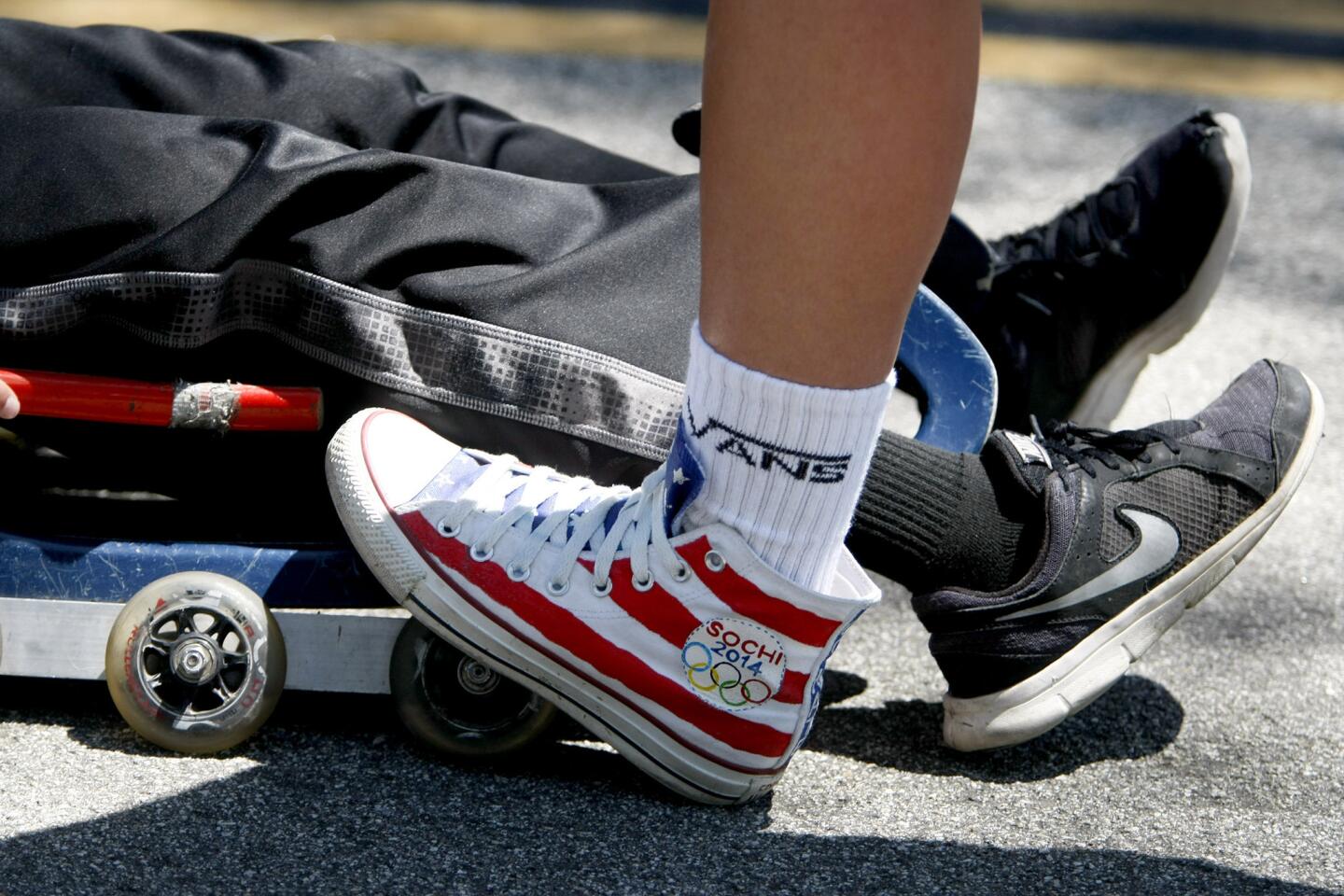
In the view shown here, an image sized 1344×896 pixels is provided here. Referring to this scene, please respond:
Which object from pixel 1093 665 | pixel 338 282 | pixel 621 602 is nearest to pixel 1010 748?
pixel 1093 665

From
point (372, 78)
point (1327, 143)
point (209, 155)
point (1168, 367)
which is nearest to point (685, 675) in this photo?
point (209, 155)

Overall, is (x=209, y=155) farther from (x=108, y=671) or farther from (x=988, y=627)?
(x=988, y=627)

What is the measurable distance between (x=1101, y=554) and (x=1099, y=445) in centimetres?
12

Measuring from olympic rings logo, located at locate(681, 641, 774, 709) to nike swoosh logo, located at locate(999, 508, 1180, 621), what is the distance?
208 millimetres

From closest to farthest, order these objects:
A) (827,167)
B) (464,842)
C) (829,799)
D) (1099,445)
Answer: (827,167)
(464,842)
(829,799)
(1099,445)

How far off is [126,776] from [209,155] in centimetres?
47

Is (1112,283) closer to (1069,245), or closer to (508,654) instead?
(1069,245)

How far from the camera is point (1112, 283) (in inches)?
54.3

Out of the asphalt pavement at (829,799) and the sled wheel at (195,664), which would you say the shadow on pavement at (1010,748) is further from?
the sled wheel at (195,664)

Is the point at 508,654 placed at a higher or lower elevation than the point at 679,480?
lower

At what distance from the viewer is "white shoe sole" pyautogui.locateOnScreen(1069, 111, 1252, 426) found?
4.43 ft

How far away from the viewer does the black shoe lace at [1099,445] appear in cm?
108

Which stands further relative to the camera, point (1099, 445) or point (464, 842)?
point (1099, 445)

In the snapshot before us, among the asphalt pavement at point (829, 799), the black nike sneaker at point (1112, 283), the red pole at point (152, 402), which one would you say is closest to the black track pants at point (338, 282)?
the red pole at point (152, 402)
